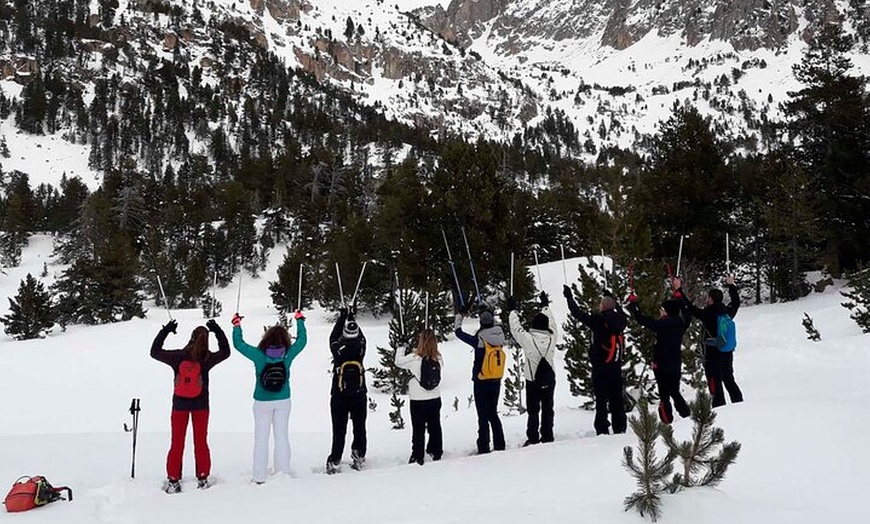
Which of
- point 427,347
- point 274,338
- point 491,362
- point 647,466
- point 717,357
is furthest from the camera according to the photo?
point 717,357

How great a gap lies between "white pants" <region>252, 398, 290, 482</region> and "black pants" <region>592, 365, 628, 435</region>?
3.59 metres

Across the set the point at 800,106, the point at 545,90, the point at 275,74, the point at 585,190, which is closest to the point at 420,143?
the point at 585,190

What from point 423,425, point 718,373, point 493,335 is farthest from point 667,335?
point 423,425

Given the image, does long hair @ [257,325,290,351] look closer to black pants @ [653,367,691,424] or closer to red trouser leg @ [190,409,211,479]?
red trouser leg @ [190,409,211,479]

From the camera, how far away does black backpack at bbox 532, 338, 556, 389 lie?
20.5 ft

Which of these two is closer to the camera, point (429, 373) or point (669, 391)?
point (429, 373)

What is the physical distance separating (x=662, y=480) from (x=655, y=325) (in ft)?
9.82

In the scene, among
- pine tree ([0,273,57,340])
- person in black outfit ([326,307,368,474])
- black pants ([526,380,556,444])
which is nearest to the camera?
person in black outfit ([326,307,368,474])

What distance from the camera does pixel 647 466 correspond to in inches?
128

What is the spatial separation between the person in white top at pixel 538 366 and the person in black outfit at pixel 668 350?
1.06 metres

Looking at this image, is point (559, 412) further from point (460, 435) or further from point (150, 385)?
point (150, 385)

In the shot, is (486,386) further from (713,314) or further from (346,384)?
(713,314)

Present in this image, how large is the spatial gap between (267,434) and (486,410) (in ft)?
7.83

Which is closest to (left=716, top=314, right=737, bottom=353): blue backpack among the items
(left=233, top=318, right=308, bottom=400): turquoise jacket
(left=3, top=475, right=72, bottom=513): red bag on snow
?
(left=233, top=318, right=308, bottom=400): turquoise jacket
